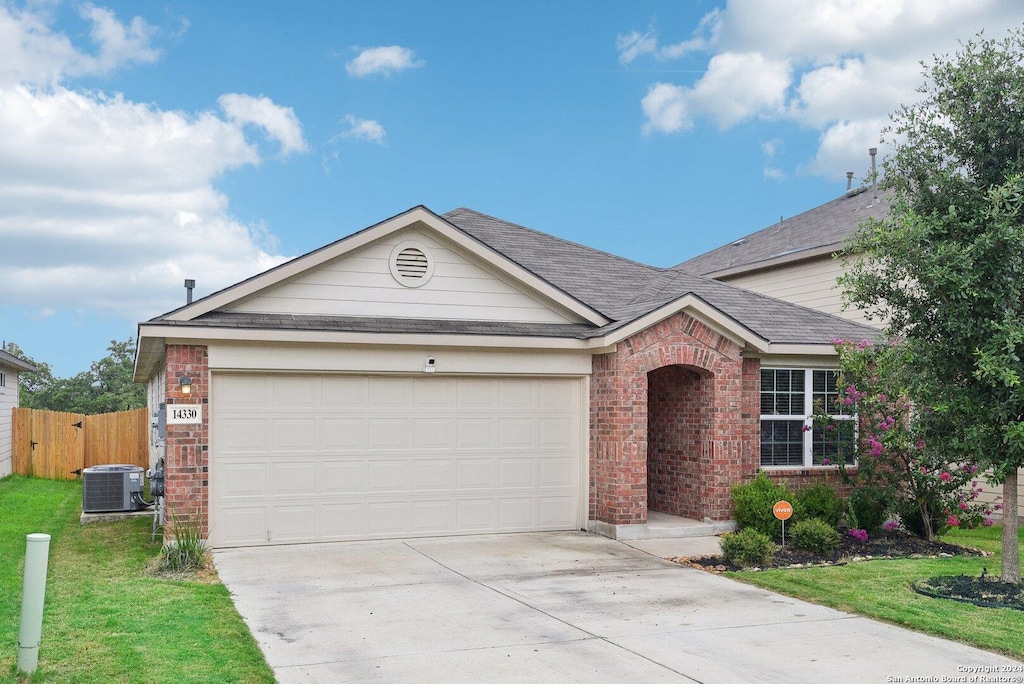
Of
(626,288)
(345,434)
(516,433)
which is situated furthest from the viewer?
(626,288)

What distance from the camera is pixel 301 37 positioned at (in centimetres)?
1644

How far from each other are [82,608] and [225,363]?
3.91m

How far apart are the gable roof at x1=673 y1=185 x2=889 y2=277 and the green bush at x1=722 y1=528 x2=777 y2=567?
31.0ft

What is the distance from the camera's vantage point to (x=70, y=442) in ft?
76.9

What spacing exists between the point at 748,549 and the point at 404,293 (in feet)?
19.1

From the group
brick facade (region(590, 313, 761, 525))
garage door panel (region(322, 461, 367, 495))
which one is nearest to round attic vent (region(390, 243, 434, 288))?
garage door panel (region(322, 461, 367, 495))

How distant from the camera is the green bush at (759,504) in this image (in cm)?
1290

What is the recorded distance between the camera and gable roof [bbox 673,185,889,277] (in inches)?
801

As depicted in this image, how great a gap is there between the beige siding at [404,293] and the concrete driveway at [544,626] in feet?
11.1

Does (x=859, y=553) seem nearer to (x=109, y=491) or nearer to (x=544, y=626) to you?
(x=544, y=626)

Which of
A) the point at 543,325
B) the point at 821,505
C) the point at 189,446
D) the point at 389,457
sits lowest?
the point at 821,505

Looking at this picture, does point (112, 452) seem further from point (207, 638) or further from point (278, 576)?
point (207, 638)

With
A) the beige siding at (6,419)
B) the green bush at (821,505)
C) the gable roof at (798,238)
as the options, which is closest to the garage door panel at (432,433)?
the green bush at (821,505)

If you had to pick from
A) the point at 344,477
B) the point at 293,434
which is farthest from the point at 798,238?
the point at 293,434
